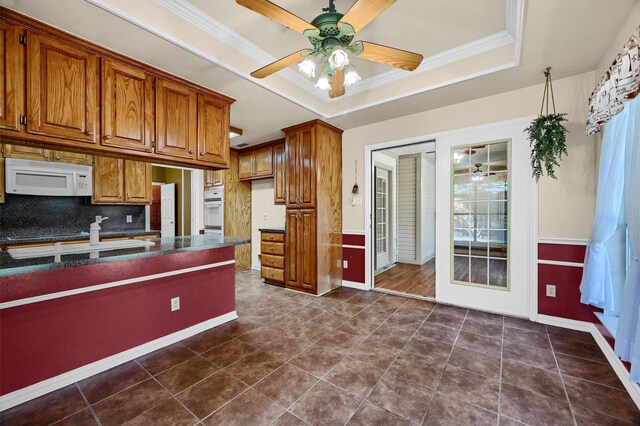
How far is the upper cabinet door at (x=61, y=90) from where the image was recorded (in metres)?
1.82

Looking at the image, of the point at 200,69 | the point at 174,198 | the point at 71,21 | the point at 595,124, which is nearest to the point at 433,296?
the point at 595,124

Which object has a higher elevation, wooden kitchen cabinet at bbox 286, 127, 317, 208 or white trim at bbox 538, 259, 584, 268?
wooden kitchen cabinet at bbox 286, 127, 317, 208

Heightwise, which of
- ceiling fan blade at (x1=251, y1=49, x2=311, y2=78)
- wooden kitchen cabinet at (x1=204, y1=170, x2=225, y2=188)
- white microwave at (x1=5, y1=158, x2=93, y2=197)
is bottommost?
white microwave at (x1=5, y1=158, x2=93, y2=197)

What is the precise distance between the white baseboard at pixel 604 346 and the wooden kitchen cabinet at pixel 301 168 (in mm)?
3024

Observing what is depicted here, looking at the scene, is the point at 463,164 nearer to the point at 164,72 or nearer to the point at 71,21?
the point at 164,72

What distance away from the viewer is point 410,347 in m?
2.35

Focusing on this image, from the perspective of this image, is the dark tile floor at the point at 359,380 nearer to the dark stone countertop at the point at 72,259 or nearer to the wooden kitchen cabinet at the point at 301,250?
the dark stone countertop at the point at 72,259

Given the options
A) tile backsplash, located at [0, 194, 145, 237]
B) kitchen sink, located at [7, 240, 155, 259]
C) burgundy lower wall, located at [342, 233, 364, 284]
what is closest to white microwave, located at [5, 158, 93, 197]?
tile backsplash, located at [0, 194, 145, 237]

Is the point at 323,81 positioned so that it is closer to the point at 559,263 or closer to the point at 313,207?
the point at 313,207

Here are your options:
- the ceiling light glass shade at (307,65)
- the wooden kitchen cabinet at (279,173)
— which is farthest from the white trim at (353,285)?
the ceiling light glass shade at (307,65)

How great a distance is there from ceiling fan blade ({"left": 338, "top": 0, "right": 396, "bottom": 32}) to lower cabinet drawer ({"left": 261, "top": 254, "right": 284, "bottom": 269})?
337cm

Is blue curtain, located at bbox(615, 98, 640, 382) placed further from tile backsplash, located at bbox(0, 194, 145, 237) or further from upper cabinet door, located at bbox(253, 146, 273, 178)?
tile backsplash, located at bbox(0, 194, 145, 237)

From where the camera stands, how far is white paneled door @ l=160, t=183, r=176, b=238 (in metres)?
5.77

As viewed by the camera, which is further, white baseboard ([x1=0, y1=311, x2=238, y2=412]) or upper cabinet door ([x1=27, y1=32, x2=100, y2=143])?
upper cabinet door ([x1=27, y1=32, x2=100, y2=143])
